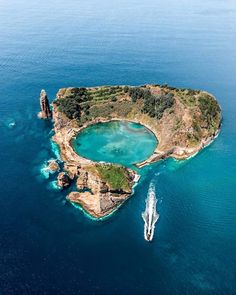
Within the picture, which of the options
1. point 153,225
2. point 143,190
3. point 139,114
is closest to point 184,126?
point 139,114

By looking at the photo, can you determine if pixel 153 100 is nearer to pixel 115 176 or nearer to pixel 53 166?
pixel 115 176

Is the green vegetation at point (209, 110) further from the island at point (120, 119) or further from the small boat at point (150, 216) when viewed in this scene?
the small boat at point (150, 216)

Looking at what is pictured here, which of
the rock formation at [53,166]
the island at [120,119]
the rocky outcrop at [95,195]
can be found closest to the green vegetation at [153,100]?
the island at [120,119]

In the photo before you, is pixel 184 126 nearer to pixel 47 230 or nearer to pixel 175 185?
pixel 175 185

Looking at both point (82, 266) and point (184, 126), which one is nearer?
point (82, 266)

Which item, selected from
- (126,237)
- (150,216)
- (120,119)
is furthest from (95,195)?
(120,119)

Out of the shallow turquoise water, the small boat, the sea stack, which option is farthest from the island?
the small boat
